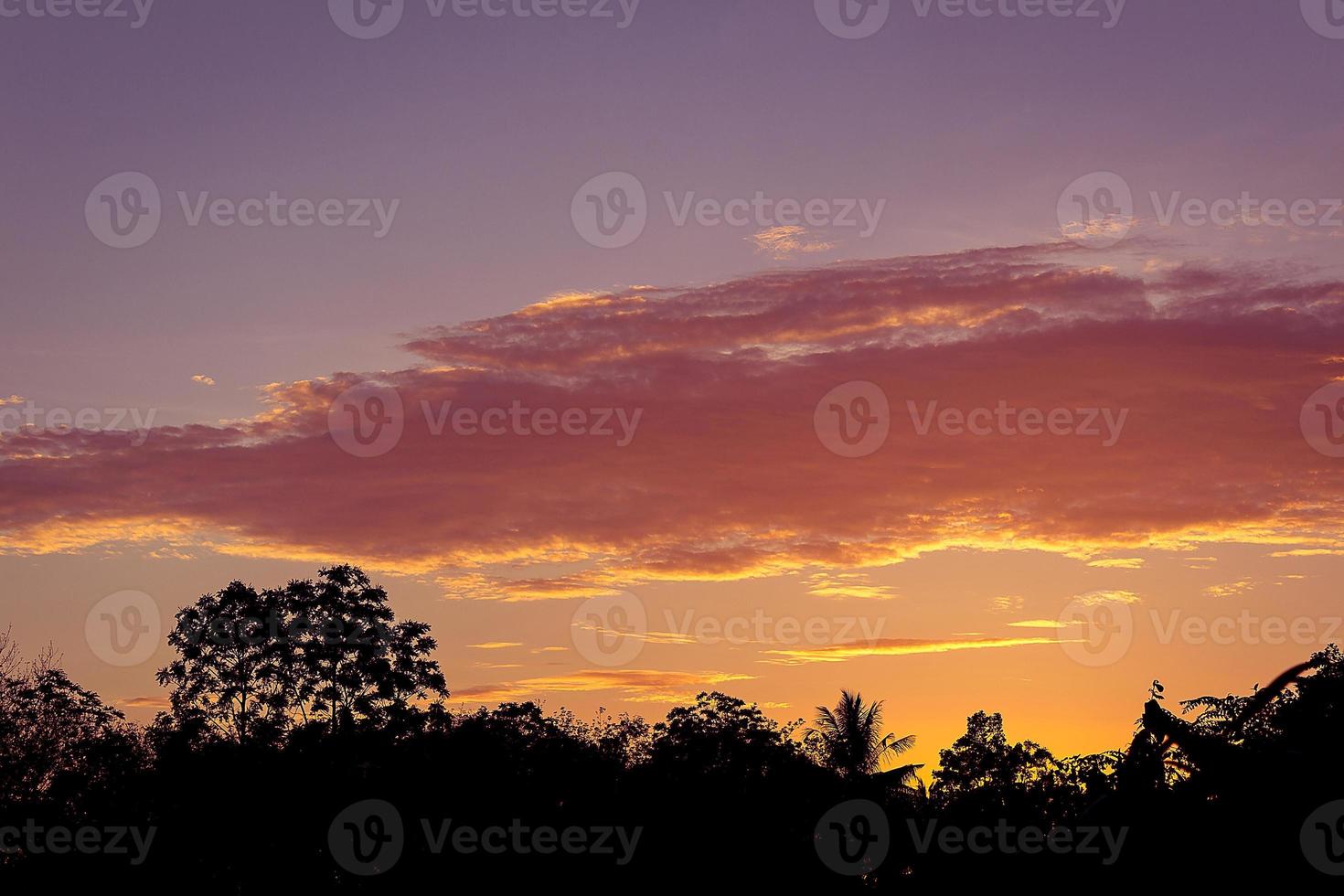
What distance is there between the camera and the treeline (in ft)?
69.7

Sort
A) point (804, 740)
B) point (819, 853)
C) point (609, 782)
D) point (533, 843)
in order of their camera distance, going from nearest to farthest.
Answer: point (819, 853) → point (533, 843) → point (609, 782) → point (804, 740)

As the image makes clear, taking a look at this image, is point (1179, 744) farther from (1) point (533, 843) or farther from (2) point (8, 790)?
(2) point (8, 790)

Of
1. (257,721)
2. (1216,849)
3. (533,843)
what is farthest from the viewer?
(257,721)

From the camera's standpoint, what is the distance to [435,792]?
42.7m

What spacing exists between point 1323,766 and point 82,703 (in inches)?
1975

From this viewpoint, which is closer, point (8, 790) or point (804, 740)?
point (8, 790)

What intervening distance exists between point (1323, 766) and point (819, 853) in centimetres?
2075

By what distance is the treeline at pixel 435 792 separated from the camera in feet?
69.7

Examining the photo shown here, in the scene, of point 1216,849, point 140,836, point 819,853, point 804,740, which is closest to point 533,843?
point 140,836

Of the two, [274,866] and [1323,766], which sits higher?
[1323,766]

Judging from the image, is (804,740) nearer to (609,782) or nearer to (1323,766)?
(609,782)

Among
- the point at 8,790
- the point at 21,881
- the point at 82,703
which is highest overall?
the point at 82,703

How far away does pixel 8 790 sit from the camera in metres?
42.5

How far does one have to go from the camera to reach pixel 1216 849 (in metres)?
3.60
